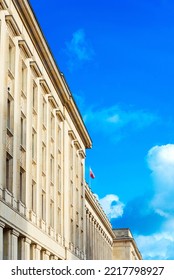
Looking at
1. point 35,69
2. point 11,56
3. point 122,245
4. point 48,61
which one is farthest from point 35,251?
point 122,245

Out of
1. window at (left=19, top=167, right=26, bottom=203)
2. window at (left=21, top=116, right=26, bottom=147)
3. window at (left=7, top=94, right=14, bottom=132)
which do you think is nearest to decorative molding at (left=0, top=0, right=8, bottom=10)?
window at (left=7, top=94, right=14, bottom=132)

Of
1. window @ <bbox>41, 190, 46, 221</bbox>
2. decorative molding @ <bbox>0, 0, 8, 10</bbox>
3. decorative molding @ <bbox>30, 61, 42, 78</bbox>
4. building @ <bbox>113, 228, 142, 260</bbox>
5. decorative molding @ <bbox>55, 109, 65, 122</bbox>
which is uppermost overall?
building @ <bbox>113, 228, 142, 260</bbox>

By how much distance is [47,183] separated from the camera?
4597cm

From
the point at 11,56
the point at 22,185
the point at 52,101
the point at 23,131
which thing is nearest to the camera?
the point at 11,56

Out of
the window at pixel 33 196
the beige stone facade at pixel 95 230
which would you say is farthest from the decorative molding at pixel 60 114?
the beige stone facade at pixel 95 230

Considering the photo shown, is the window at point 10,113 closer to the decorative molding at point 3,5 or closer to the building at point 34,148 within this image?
the building at point 34,148

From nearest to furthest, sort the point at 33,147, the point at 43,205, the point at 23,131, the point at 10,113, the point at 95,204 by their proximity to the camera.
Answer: the point at 10,113, the point at 23,131, the point at 33,147, the point at 43,205, the point at 95,204

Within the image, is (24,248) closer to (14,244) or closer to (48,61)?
(14,244)

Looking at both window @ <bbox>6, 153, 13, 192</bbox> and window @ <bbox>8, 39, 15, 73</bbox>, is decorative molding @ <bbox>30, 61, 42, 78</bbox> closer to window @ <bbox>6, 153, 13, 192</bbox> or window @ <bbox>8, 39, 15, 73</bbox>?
window @ <bbox>8, 39, 15, 73</bbox>

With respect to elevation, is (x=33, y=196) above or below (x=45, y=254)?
above

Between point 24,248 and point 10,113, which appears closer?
point 10,113
